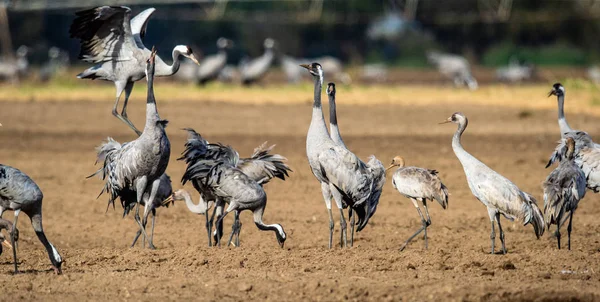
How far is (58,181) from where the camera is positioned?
13.8m

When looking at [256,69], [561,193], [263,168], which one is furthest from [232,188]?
[256,69]

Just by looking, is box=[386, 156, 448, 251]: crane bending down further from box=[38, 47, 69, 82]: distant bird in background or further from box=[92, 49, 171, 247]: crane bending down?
box=[38, 47, 69, 82]: distant bird in background

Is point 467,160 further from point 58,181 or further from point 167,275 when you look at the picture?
point 58,181

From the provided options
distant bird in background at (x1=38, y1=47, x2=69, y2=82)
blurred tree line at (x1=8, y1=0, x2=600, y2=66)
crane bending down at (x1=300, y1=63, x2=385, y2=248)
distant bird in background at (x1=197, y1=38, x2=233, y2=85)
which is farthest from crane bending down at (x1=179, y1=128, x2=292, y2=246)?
blurred tree line at (x1=8, y1=0, x2=600, y2=66)

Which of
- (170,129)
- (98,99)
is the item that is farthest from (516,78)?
(170,129)

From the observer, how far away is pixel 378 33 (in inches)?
1788

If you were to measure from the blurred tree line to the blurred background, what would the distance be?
4 centimetres

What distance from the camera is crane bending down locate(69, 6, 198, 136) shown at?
12203mm

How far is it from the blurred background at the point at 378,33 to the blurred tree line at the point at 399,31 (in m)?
0.04

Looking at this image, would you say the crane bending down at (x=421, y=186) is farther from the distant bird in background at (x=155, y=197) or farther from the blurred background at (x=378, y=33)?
the blurred background at (x=378, y=33)

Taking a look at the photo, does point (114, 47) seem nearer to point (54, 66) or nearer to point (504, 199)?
point (504, 199)

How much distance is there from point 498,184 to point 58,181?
650 centimetres

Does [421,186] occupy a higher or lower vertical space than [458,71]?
lower

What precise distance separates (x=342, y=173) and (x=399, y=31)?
119 ft
